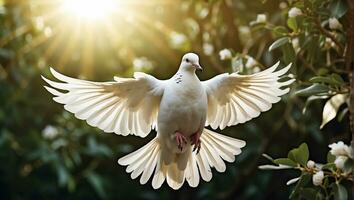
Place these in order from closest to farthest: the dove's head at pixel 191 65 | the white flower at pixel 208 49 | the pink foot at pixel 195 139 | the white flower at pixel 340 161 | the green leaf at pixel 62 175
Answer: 1. the white flower at pixel 340 161
2. the dove's head at pixel 191 65
3. the pink foot at pixel 195 139
4. the white flower at pixel 208 49
5. the green leaf at pixel 62 175

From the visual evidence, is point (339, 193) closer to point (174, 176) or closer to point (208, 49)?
point (174, 176)

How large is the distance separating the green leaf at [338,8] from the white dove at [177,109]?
1.24 ft

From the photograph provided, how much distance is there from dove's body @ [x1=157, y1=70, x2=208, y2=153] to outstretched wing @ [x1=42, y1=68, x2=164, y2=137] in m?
0.09

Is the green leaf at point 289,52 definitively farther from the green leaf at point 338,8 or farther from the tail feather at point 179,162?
the tail feather at point 179,162

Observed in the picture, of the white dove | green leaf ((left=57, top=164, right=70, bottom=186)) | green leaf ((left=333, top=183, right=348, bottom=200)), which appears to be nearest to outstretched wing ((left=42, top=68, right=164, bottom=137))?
the white dove

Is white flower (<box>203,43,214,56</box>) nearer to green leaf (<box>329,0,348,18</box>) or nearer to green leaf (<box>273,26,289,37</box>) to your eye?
green leaf (<box>273,26,289,37</box>)

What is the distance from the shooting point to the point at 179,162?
3.18m

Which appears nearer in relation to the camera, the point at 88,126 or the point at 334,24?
the point at 334,24

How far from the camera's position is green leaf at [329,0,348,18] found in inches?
118

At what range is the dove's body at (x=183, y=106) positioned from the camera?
280 centimetres

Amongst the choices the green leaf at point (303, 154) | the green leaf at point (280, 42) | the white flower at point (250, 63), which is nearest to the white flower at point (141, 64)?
the white flower at point (250, 63)

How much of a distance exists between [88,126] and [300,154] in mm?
3289

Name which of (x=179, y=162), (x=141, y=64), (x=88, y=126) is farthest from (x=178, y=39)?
(x=179, y=162)

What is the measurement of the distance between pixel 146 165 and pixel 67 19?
278 centimetres
